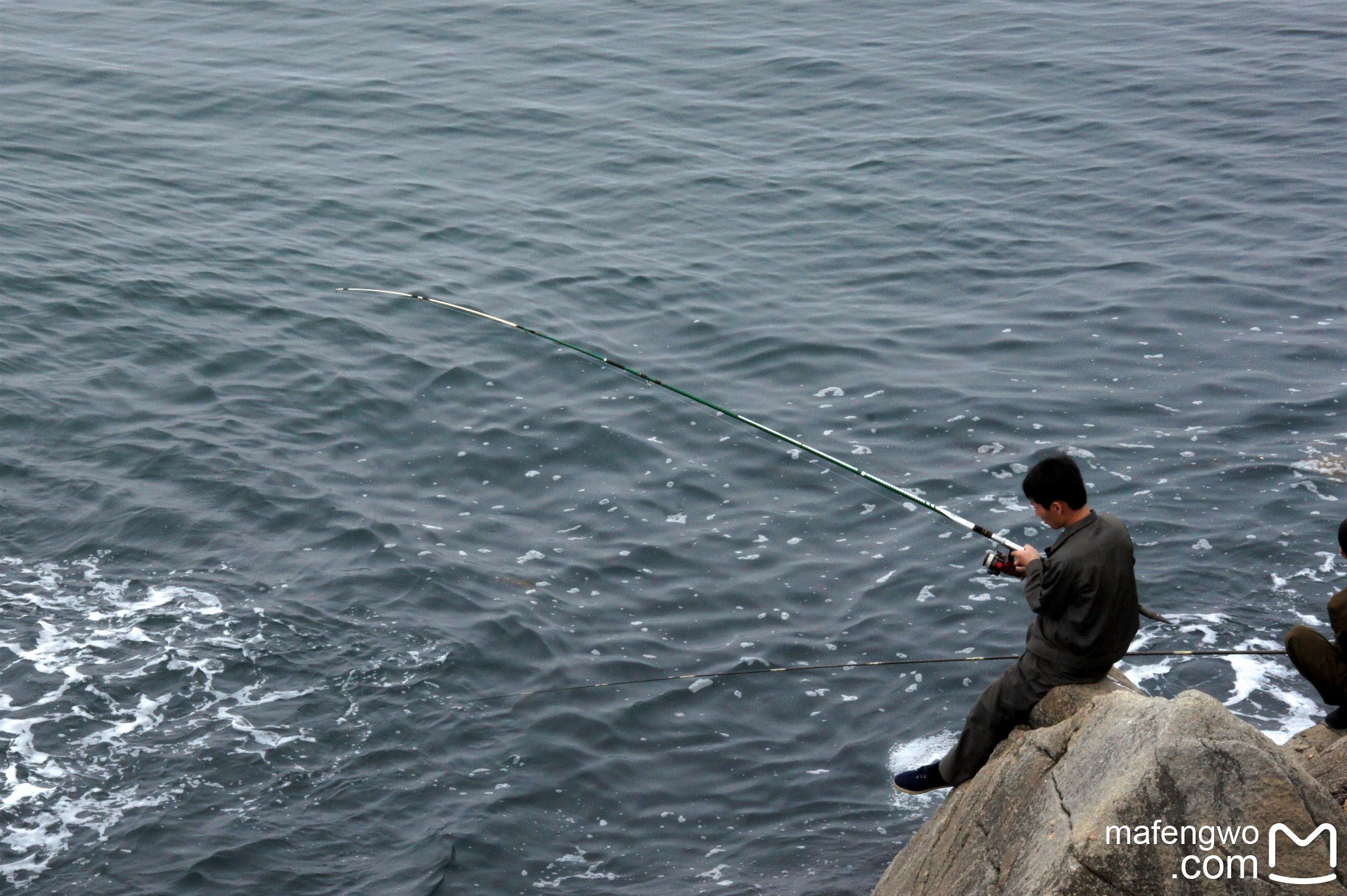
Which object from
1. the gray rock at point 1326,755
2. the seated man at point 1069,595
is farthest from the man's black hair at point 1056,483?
the gray rock at point 1326,755

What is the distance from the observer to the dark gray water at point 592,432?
7.51m

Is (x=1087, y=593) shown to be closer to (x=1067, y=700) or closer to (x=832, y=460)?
(x=1067, y=700)

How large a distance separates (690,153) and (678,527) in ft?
32.0

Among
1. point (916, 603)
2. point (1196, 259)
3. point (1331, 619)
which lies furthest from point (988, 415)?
point (1331, 619)

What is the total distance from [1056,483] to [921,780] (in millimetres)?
1653

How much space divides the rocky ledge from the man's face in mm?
745

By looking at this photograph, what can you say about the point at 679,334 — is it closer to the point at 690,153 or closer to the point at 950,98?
the point at 690,153

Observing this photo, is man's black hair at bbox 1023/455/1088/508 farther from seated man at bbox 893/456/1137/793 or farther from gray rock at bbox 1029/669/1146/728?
gray rock at bbox 1029/669/1146/728

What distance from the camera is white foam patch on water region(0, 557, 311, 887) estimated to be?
23.5 ft

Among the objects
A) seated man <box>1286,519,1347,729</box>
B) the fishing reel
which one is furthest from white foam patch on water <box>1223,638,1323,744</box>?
the fishing reel

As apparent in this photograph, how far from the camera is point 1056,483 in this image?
5191mm

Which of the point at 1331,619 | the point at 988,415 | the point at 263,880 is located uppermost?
the point at 1331,619

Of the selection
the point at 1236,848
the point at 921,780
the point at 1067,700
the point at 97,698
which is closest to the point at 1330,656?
the point at 1067,700

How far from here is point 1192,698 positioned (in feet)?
14.8
